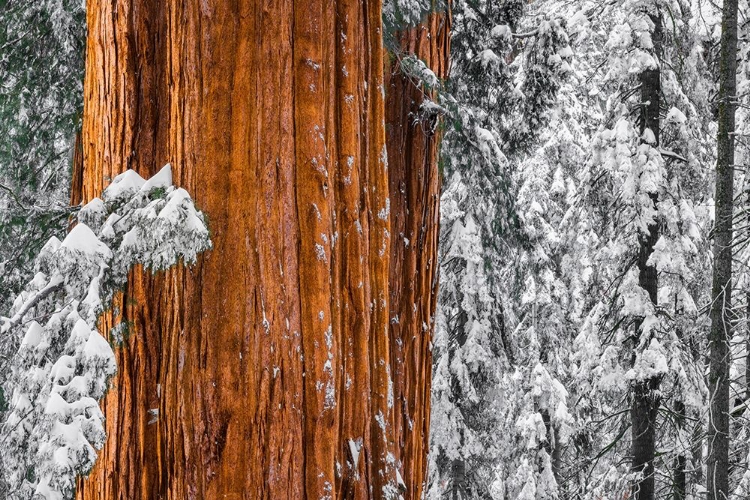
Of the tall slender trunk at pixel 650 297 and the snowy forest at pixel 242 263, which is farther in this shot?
the tall slender trunk at pixel 650 297

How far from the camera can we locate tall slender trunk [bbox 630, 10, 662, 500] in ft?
33.1

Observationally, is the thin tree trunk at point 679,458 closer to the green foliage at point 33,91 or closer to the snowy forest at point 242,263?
the snowy forest at point 242,263

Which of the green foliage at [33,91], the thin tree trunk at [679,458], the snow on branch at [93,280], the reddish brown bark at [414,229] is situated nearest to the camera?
the snow on branch at [93,280]

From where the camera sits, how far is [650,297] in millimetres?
10234

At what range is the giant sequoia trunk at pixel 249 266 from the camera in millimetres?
2164

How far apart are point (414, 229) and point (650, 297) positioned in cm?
755

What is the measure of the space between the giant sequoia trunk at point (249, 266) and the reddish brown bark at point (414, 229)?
0.97 m

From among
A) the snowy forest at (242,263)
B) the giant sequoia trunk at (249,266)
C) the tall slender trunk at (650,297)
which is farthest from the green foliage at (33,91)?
the tall slender trunk at (650,297)

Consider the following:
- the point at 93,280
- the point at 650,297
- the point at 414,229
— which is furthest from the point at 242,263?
the point at 650,297

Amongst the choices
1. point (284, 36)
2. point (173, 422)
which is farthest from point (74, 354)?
point (284, 36)

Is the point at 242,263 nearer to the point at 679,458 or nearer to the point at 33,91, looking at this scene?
the point at 33,91

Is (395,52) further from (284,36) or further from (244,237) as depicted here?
(244,237)

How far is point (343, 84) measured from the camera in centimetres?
246

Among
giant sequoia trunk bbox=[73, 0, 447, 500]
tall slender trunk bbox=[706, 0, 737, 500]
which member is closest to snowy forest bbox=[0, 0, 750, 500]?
giant sequoia trunk bbox=[73, 0, 447, 500]
